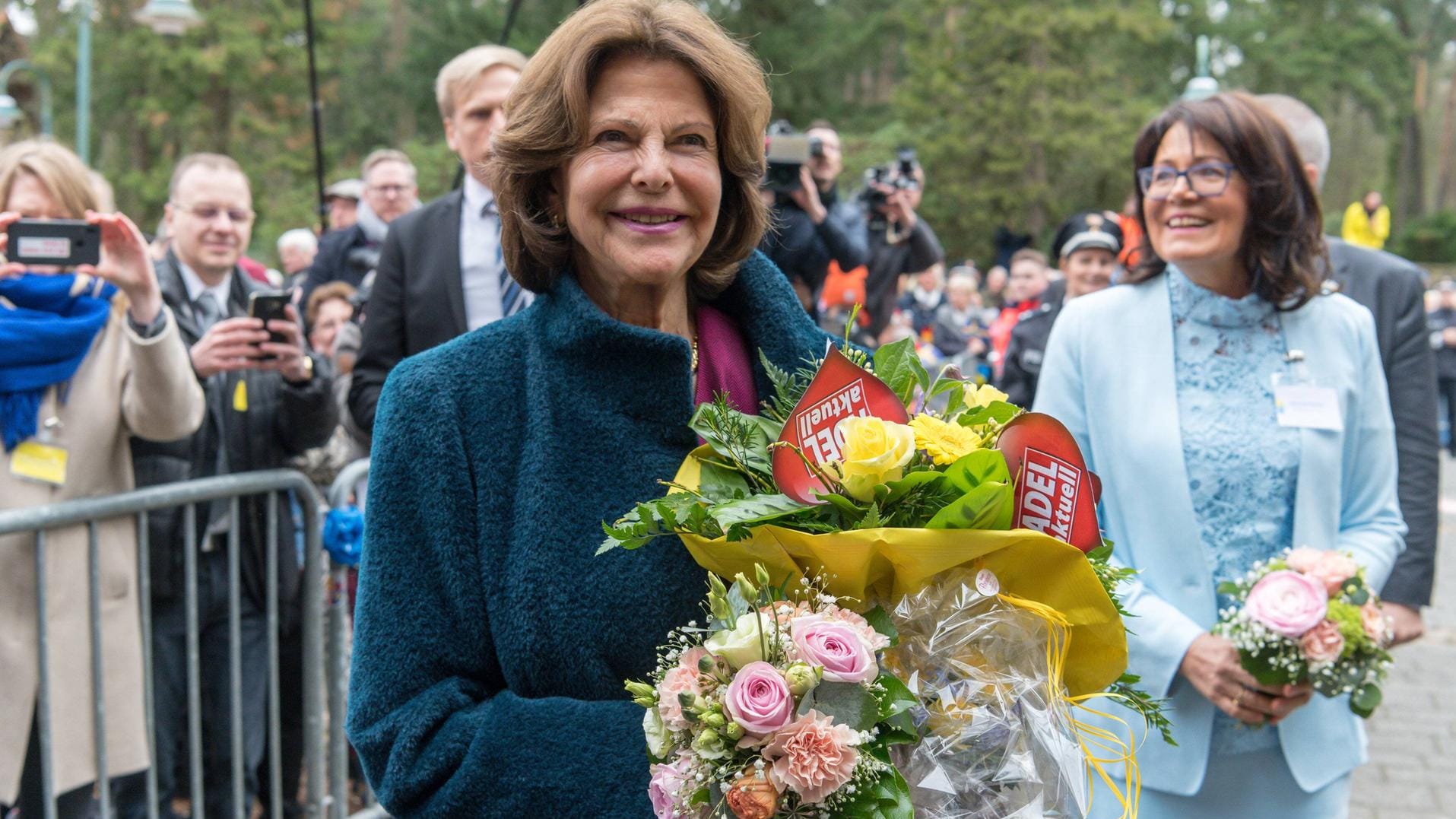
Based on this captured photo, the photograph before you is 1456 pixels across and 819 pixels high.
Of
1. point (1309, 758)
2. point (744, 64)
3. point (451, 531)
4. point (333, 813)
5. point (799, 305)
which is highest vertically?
point (744, 64)

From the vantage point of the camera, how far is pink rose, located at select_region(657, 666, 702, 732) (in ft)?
5.01

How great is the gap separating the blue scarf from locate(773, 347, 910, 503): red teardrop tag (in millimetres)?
2580

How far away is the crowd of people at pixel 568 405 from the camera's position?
1899mm

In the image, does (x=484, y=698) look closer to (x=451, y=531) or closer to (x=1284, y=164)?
(x=451, y=531)

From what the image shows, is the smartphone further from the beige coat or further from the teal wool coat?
the teal wool coat

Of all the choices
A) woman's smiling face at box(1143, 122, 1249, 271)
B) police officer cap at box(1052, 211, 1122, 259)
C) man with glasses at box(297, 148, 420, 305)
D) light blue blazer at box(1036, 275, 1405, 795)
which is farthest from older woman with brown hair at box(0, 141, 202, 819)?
police officer cap at box(1052, 211, 1122, 259)

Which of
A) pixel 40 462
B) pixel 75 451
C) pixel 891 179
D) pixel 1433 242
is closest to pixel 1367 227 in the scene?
pixel 1433 242

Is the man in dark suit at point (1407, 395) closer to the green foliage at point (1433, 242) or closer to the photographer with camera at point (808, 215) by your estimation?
the photographer with camera at point (808, 215)

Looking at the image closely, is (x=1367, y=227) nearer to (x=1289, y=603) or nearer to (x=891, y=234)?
(x=891, y=234)

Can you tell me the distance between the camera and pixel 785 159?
557cm

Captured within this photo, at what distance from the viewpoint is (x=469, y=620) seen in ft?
6.25

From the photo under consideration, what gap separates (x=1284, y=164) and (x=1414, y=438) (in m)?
1.08

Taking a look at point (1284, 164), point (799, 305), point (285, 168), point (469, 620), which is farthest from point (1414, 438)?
point (285, 168)

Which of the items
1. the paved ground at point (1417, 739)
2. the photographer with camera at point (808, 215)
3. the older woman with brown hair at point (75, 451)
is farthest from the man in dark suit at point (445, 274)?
the paved ground at point (1417, 739)
